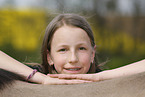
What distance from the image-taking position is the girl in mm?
908

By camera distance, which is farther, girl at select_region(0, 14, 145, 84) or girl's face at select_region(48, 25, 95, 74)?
girl's face at select_region(48, 25, 95, 74)

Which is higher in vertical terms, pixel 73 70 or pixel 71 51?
pixel 71 51

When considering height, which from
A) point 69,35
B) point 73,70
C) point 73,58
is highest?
point 69,35

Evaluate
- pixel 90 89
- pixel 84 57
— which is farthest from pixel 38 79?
pixel 84 57

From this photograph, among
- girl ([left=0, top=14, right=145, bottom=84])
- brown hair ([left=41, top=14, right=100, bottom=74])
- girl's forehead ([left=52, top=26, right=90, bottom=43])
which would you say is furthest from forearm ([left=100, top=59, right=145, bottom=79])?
brown hair ([left=41, top=14, right=100, bottom=74])

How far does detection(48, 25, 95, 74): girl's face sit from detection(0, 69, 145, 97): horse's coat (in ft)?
1.64

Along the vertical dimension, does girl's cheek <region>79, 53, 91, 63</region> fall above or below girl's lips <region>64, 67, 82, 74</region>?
above

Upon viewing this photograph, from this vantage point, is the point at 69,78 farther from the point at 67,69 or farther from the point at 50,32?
the point at 50,32

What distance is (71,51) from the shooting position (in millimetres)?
1266

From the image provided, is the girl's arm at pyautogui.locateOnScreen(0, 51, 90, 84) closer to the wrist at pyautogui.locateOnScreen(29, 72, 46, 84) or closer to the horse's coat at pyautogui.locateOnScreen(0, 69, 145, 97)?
the wrist at pyautogui.locateOnScreen(29, 72, 46, 84)

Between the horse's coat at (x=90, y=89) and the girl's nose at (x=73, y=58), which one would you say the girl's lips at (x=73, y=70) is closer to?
the girl's nose at (x=73, y=58)

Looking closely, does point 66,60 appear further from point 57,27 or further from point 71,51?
point 57,27

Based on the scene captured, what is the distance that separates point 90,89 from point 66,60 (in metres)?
0.59

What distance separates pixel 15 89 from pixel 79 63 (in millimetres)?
592
